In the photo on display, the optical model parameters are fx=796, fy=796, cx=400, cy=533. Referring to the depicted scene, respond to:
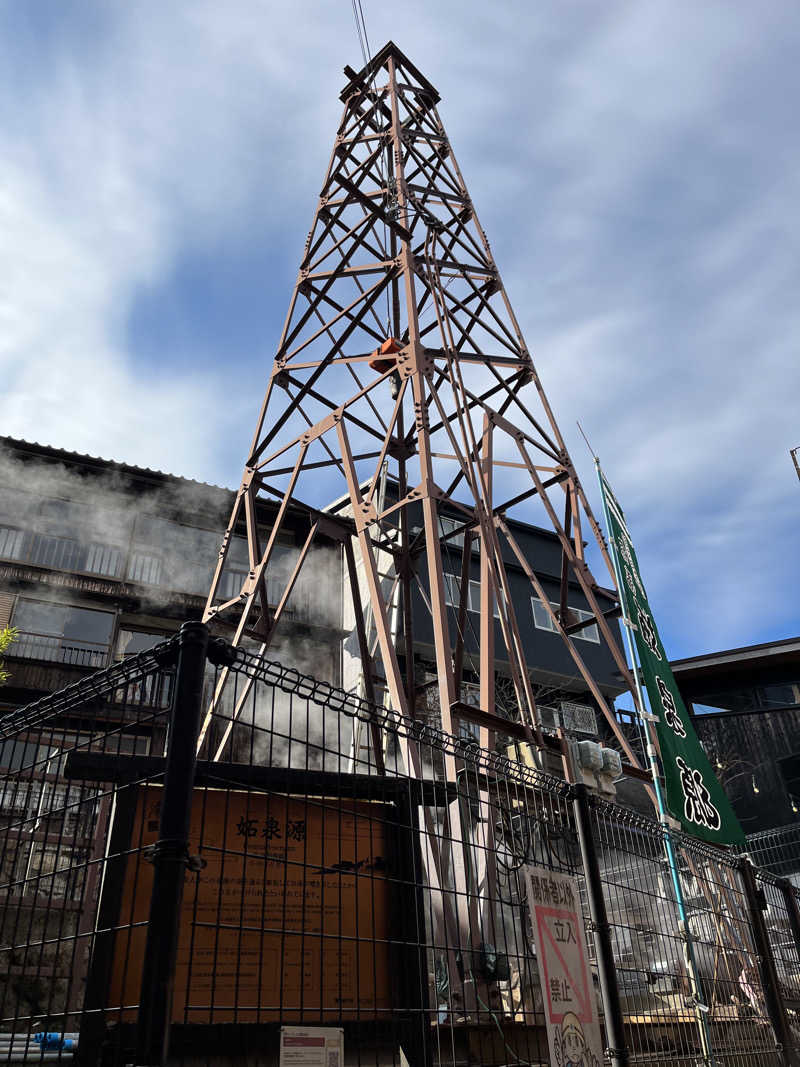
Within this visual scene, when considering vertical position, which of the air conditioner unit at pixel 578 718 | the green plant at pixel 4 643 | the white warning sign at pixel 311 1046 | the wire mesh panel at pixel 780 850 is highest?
the air conditioner unit at pixel 578 718

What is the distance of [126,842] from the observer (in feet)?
11.3

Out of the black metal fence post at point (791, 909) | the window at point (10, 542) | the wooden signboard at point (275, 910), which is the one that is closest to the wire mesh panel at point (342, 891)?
the wooden signboard at point (275, 910)

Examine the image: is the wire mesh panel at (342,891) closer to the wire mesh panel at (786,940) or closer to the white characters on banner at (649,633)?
the white characters on banner at (649,633)

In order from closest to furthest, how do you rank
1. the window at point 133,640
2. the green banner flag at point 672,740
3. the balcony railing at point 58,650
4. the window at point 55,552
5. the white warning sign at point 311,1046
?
the white warning sign at point 311,1046, the green banner flag at point 672,740, the balcony railing at point 58,650, the window at point 133,640, the window at point 55,552

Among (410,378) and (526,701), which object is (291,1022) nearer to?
(526,701)

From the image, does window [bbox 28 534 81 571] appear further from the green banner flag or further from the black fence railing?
the black fence railing

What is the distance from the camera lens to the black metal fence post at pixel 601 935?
404 centimetres

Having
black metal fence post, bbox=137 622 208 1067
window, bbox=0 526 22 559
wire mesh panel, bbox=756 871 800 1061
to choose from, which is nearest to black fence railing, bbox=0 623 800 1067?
black metal fence post, bbox=137 622 208 1067

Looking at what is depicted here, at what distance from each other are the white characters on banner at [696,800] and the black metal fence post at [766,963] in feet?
2.14

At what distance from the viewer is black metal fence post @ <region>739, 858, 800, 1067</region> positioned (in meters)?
5.39

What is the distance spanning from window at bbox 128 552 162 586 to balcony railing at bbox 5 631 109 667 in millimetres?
1942

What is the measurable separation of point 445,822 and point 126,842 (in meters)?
1.51

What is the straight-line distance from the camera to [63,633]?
17.1 metres

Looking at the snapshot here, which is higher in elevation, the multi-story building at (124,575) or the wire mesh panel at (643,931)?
the multi-story building at (124,575)
